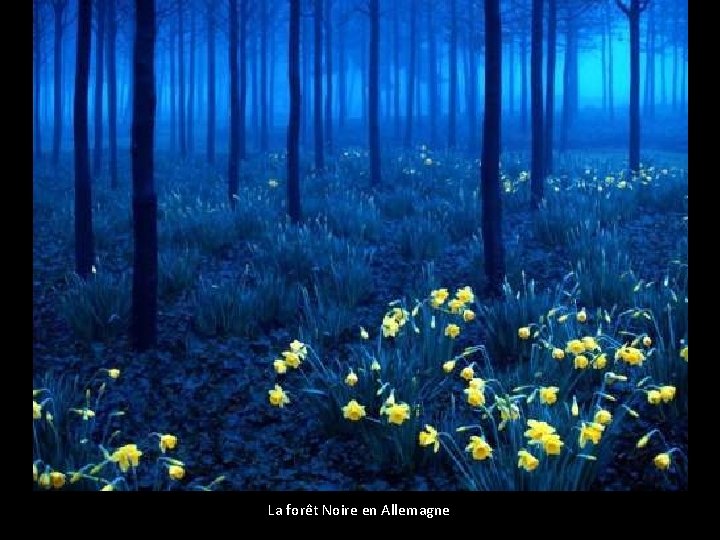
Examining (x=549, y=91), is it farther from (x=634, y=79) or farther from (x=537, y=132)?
(x=537, y=132)

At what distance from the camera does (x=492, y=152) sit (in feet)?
23.6

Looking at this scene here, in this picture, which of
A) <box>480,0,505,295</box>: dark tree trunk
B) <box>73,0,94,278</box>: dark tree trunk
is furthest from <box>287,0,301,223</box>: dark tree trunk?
<box>480,0,505,295</box>: dark tree trunk

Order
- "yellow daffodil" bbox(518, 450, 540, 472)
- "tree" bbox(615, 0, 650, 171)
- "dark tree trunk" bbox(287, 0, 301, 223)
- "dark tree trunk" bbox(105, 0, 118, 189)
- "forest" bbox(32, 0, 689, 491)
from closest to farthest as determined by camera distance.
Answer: "yellow daffodil" bbox(518, 450, 540, 472)
"forest" bbox(32, 0, 689, 491)
"dark tree trunk" bbox(287, 0, 301, 223)
"tree" bbox(615, 0, 650, 171)
"dark tree trunk" bbox(105, 0, 118, 189)

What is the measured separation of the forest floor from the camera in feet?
13.7

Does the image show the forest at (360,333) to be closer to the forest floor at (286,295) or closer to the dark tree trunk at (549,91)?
the forest floor at (286,295)

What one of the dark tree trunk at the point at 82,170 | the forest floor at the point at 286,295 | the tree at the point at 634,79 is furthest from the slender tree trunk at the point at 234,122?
the tree at the point at 634,79

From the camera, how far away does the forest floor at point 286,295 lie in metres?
4.19

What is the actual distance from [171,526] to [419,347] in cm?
270

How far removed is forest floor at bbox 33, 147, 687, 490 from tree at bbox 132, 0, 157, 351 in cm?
36

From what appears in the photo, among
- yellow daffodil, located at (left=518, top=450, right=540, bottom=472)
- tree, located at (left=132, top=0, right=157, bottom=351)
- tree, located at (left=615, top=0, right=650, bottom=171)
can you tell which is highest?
tree, located at (left=615, top=0, right=650, bottom=171)

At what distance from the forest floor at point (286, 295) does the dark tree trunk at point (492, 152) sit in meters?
0.31

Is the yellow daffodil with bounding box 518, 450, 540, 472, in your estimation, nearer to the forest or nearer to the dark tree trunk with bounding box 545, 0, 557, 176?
the forest

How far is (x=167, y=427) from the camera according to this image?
477 cm
